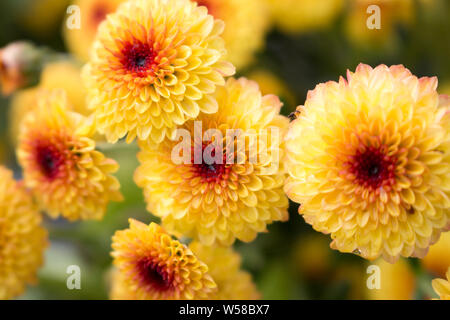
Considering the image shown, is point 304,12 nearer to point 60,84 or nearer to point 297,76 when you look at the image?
point 297,76

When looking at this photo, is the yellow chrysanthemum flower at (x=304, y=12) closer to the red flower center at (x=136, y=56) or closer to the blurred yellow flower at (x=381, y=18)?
the blurred yellow flower at (x=381, y=18)

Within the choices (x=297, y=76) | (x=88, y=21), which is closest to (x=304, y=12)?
(x=297, y=76)

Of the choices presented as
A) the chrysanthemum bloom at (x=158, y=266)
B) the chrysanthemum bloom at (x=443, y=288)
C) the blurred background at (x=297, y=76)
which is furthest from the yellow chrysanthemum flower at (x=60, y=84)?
the chrysanthemum bloom at (x=443, y=288)

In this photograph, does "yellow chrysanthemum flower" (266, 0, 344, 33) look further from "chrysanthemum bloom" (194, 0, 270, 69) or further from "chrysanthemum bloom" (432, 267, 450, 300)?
"chrysanthemum bloom" (432, 267, 450, 300)

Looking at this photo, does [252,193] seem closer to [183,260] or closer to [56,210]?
[183,260]
